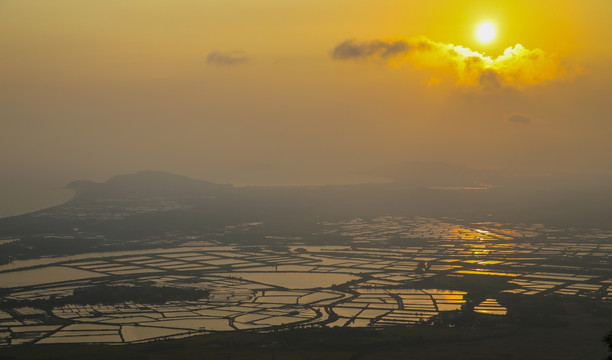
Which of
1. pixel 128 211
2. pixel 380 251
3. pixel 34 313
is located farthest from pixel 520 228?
pixel 34 313

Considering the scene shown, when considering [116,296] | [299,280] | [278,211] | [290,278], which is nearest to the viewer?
[116,296]

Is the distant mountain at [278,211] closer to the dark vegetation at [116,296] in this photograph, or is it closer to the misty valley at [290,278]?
the misty valley at [290,278]

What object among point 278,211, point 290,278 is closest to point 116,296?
point 290,278

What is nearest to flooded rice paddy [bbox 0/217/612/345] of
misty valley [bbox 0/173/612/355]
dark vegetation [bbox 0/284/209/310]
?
misty valley [bbox 0/173/612/355]

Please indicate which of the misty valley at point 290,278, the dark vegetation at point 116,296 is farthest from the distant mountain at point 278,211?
the dark vegetation at point 116,296

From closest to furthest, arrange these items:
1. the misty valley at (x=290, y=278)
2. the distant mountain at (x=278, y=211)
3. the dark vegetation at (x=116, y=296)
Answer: the misty valley at (x=290, y=278), the dark vegetation at (x=116, y=296), the distant mountain at (x=278, y=211)

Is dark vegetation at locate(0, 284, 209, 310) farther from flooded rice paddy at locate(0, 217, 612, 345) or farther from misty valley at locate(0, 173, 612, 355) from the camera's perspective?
flooded rice paddy at locate(0, 217, 612, 345)

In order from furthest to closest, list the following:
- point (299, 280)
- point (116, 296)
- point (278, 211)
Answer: point (278, 211), point (299, 280), point (116, 296)

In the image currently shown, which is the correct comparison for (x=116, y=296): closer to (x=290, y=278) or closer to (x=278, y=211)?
(x=290, y=278)
